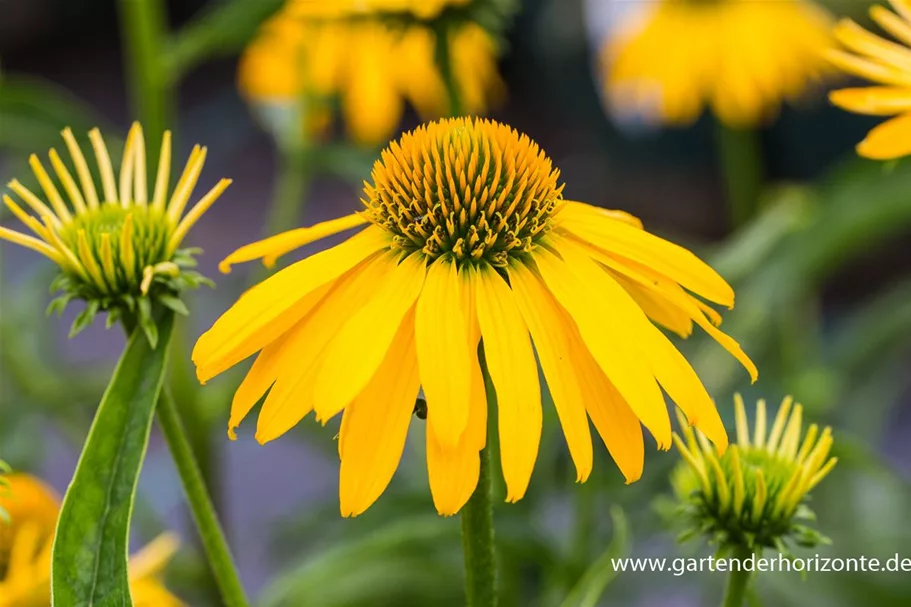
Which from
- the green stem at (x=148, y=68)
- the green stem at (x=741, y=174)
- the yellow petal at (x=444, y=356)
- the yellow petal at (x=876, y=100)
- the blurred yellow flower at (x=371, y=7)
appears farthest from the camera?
the green stem at (x=741, y=174)

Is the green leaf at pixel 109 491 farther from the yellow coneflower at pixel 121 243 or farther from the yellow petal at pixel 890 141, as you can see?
the yellow petal at pixel 890 141

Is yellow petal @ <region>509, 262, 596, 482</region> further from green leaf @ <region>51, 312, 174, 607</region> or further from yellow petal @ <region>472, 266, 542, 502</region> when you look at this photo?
green leaf @ <region>51, 312, 174, 607</region>

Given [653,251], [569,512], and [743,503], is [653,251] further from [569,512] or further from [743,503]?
[569,512]

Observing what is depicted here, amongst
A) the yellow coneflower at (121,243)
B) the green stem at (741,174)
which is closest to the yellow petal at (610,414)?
the yellow coneflower at (121,243)

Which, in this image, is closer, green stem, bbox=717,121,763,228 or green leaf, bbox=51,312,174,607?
green leaf, bbox=51,312,174,607

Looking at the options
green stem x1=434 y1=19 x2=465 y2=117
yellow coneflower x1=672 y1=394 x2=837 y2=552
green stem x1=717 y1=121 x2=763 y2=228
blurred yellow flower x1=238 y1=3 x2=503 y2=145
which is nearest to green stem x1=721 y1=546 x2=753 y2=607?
yellow coneflower x1=672 y1=394 x2=837 y2=552

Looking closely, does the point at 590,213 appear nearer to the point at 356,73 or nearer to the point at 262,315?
the point at 262,315

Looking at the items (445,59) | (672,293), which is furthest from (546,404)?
(672,293)
